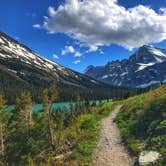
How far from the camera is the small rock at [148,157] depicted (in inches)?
891

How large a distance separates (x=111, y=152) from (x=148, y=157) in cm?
548

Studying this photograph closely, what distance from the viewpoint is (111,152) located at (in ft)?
92.3

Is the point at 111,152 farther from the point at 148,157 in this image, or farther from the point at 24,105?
the point at 24,105

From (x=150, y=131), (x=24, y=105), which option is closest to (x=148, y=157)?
(x=150, y=131)

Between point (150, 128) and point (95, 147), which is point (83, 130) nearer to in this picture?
point (95, 147)

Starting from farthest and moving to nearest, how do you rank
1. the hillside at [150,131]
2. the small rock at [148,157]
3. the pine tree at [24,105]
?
the pine tree at [24,105], the hillside at [150,131], the small rock at [148,157]

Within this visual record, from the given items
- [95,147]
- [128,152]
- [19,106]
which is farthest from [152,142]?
[19,106]

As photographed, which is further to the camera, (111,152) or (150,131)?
(150,131)

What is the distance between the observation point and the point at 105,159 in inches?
1059

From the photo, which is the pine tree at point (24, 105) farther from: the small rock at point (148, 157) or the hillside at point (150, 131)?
the small rock at point (148, 157)

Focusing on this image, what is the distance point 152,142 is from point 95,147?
621cm

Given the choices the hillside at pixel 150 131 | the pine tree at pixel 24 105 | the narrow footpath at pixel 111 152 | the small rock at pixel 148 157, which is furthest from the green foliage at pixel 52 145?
the pine tree at pixel 24 105

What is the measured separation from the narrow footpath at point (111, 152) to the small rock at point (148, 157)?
1.39m

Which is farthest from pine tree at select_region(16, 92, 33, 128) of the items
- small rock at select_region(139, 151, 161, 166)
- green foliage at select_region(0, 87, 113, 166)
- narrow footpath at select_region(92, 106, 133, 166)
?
small rock at select_region(139, 151, 161, 166)
